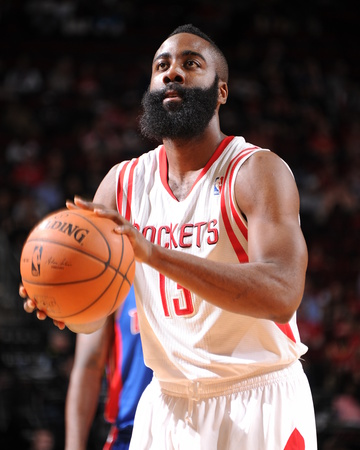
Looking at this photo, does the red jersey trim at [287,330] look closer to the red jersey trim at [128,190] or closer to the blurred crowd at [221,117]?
the red jersey trim at [128,190]

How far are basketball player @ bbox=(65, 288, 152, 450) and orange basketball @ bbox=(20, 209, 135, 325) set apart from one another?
1327mm

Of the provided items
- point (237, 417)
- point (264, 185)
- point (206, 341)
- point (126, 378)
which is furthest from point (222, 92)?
point (126, 378)

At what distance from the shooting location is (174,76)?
2.90m

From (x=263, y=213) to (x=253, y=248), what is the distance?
0.14m

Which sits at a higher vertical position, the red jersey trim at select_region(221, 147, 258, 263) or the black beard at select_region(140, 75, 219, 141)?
the black beard at select_region(140, 75, 219, 141)

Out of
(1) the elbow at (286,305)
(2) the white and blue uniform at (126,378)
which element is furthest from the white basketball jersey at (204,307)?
(2) the white and blue uniform at (126,378)

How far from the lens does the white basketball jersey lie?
2.66 metres

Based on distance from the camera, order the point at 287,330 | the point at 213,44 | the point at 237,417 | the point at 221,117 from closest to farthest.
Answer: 1. the point at 237,417
2. the point at 287,330
3. the point at 213,44
4. the point at 221,117

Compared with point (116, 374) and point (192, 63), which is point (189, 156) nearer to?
point (192, 63)

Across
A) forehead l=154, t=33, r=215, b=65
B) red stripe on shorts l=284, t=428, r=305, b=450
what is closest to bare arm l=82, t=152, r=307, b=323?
red stripe on shorts l=284, t=428, r=305, b=450

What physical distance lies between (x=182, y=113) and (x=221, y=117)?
825 centimetres

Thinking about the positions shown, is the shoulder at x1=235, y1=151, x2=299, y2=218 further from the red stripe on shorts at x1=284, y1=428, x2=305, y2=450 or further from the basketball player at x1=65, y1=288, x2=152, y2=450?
the basketball player at x1=65, y1=288, x2=152, y2=450

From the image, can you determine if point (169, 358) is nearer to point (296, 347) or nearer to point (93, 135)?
point (296, 347)

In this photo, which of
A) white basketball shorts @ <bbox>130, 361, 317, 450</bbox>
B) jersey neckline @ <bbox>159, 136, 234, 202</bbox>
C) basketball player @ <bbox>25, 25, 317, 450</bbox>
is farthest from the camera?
jersey neckline @ <bbox>159, 136, 234, 202</bbox>
